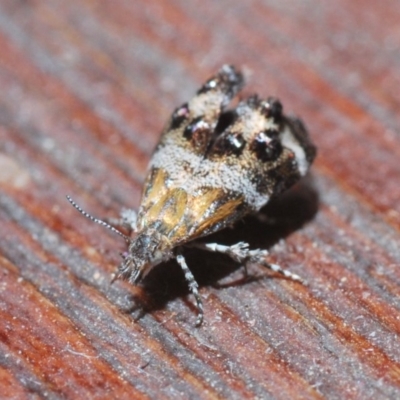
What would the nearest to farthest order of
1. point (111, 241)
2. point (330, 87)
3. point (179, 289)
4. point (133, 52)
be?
point (179, 289), point (111, 241), point (330, 87), point (133, 52)

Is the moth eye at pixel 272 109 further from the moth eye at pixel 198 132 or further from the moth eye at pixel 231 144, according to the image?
the moth eye at pixel 198 132

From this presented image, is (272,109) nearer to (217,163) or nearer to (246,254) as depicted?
(217,163)

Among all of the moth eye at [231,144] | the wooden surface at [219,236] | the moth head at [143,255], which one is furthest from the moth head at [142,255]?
the moth eye at [231,144]

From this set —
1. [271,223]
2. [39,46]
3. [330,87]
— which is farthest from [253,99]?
[39,46]

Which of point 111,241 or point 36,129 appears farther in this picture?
point 36,129

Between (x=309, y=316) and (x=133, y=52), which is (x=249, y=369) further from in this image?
(x=133, y=52)

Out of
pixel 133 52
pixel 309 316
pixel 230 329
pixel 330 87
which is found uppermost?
pixel 330 87

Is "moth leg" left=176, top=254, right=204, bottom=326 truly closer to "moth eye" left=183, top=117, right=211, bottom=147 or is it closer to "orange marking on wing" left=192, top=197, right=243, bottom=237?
"orange marking on wing" left=192, top=197, right=243, bottom=237
